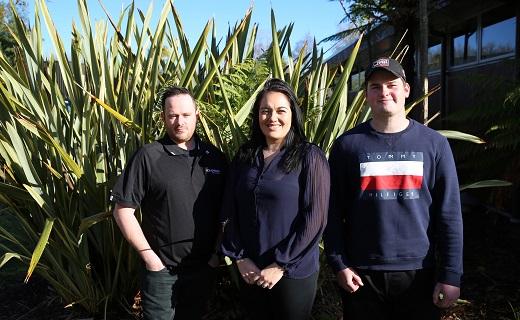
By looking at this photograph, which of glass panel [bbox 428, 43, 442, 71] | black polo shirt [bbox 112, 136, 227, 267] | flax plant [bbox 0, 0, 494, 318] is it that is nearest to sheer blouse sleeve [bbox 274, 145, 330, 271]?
black polo shirt [bbox 112, 136, 227, 267]

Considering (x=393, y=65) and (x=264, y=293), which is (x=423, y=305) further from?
(x=393, y=65)

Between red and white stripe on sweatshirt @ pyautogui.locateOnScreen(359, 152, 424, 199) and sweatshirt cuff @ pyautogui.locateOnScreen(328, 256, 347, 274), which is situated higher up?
red and white stripe on sweatshirt @ pyautogui.locateOnScreen(359, 152, 424, 199)

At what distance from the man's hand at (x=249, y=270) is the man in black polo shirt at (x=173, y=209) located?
0.30 meters

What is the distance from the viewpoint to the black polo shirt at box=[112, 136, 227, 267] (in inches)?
84.4

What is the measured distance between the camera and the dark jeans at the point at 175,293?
86.0 inches

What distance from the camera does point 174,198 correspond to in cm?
214

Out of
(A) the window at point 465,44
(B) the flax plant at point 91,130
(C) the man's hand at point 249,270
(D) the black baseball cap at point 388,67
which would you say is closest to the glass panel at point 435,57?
(A) the window at point 465,44

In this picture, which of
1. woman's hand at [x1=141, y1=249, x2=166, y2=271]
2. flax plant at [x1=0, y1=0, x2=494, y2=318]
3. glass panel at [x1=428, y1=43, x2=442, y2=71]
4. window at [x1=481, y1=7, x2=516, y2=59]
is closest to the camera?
woman's hand at [x1=141, y1=249, x2=166, y2=271]

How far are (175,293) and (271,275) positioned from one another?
1.83 feet

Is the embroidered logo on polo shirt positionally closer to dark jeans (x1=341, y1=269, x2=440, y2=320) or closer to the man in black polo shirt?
the man in black polo shirt

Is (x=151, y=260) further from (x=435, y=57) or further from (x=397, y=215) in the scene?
(x=435, y=57)

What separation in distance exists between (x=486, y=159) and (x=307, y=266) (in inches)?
112

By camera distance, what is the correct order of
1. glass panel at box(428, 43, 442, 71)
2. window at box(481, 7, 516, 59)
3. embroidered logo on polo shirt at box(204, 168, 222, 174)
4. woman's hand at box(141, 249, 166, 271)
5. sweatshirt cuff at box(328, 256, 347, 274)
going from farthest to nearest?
1. glass panel at box(428, 43, 442, 71)
2. window at box(481, 7, 516, 59)
3. embroidered logo on polo shirt at box(204, 168, 222, 174)
4. woman's hand at box(141, 249, 166, 271)
5. sweatshirt cuff at box(328, 256, 347, 274)

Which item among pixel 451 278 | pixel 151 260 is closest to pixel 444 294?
pixel 451 278
